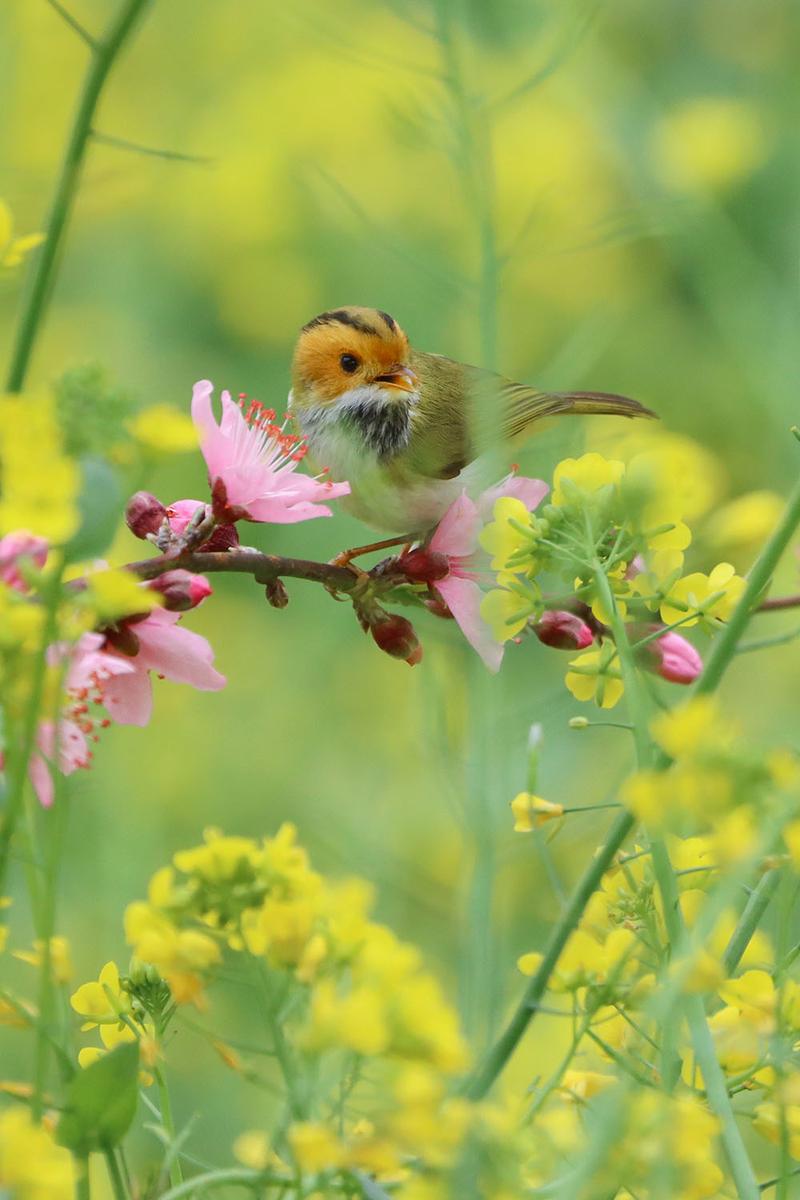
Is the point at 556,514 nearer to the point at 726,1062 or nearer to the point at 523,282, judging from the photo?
the point at 726,1062

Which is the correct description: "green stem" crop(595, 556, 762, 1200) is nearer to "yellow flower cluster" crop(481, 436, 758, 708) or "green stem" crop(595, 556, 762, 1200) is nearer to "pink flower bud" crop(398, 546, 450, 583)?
"yellow flower cluster" crop(481, 436, 758, 708)

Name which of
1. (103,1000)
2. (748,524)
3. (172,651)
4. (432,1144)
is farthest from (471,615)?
(748,524)

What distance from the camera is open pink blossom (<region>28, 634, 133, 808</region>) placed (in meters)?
0.52

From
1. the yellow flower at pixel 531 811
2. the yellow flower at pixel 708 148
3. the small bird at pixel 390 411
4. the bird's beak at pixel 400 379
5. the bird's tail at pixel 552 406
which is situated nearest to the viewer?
the yellow flower at pixel 531 811

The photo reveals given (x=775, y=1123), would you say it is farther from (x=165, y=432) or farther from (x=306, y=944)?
(x=165, y=432)

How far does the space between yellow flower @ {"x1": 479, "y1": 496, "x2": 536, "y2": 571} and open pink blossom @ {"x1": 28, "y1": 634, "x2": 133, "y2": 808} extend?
0.15 metres

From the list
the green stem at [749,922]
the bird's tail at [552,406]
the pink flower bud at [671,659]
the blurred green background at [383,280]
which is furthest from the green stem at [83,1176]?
the bird's tail at [552,406]

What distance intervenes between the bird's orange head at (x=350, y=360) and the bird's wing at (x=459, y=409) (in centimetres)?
3

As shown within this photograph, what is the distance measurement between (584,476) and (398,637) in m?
0.12

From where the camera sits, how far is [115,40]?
621mm

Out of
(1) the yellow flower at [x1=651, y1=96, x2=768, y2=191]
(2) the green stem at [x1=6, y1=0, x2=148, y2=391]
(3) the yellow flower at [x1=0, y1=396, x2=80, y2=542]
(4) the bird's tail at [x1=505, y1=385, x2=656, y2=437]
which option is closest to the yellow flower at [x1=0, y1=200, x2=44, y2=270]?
(2) the green stem at [x1=6, y1=0, x2=148, y2=391]

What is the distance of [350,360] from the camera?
54.7 inches

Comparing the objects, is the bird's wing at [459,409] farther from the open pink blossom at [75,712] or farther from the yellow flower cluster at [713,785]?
the yellow flower cluster at [713,785]

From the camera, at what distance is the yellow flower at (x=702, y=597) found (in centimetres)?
63
